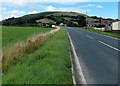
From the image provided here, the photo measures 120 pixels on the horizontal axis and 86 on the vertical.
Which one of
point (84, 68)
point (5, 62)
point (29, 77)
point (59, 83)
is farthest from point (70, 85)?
point (5, 62)

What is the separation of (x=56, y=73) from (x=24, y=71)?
131 centimetres

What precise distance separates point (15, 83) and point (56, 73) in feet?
5.43

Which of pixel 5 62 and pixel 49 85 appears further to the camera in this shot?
pixel 5 62

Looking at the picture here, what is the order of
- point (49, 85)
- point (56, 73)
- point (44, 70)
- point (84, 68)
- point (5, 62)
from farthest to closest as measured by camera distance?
point (5, 62), point (84, 68), point (44, 70), point (56, 73), point (49, 85)

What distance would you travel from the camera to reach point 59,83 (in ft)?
22.5

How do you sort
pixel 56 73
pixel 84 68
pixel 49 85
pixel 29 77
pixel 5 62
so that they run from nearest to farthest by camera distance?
pixel 49 85 < pixel 29 77 < pixel 56 73 < pixel 84 68 < pixel 5 62

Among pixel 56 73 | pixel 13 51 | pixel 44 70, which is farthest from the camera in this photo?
pixel 13 51

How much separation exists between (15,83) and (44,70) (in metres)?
1.82

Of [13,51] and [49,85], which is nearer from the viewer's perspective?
[49,85]

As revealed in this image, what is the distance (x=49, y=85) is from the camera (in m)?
6.64

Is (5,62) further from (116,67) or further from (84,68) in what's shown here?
(116,67)

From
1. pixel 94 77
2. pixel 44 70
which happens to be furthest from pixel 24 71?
pixel 94 77

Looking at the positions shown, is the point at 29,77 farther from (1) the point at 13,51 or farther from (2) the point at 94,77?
(1) the point at 13,51

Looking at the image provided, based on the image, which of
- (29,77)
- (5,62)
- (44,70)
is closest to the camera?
(29,77)
